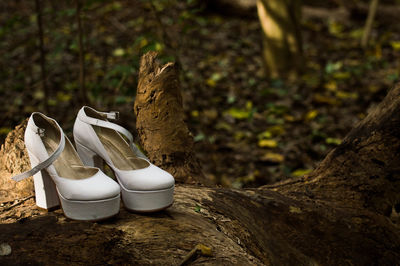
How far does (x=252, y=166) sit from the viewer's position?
3768 millimetres

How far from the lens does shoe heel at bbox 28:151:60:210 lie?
5.17 ft

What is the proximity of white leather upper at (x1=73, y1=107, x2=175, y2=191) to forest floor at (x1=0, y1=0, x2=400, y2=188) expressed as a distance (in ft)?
3.76

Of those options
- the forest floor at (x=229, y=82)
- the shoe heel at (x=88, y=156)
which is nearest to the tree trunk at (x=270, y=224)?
the shoe heel at (x=88, y=156)

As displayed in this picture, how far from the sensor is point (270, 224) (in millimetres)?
1940

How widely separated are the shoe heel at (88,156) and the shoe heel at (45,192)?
0.23 metres

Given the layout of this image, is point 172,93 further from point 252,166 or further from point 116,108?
point 116,108

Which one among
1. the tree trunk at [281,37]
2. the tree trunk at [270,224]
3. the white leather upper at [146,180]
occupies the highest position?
the tree trunk at [281,37]

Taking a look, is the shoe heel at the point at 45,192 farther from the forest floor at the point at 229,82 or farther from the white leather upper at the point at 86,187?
the forest floor at the point at 229,82

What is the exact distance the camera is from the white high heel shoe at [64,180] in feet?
4.73

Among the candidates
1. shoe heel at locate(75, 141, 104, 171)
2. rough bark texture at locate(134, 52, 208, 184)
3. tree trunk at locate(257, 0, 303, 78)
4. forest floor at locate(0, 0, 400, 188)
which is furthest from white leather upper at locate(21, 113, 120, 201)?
tree trunk at locate(257, 0, 303, 78)

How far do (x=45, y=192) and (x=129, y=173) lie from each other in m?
0.32

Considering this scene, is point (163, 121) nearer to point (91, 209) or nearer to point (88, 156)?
Answer: point (88, 156)

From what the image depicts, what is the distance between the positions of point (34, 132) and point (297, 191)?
134 cm

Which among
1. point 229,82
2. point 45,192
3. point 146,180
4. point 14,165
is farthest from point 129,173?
point 229,82
